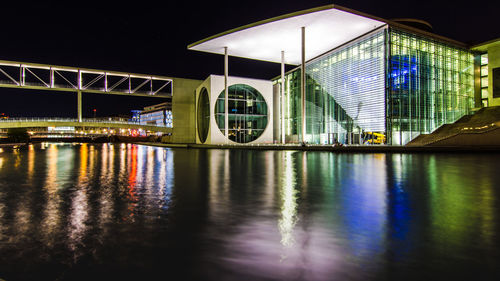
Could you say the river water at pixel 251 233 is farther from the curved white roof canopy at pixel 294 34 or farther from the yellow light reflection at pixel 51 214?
the curved white roof canopy at pixel 294 34

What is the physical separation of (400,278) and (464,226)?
7.16 ft

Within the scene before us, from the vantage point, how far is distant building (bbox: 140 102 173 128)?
136 metres

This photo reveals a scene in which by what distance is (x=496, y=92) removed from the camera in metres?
33.1

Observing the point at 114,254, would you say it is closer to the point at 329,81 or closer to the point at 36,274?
the point at 36,274

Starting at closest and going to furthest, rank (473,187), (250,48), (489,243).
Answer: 1. (489,243)
2. (473,187)
3. (250,48)

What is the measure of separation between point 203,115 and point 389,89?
970 inches

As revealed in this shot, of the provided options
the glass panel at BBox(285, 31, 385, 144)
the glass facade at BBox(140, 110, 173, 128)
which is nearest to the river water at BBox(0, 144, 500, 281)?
the glass panel at BBox(285, 31, 385, 144)

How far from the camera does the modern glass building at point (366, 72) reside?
91.6 ft

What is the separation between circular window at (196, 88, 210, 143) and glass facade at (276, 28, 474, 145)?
46.9 ft

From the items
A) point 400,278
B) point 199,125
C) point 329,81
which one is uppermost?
point 329,81

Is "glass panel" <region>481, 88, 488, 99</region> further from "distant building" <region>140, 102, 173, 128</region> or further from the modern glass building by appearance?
"distant building" <region>140, 102, 173, 128</region>

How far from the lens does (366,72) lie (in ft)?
97.6

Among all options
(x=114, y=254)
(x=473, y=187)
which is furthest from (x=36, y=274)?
(x=473, y=187)

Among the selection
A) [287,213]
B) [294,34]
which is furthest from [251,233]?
[294,34]
